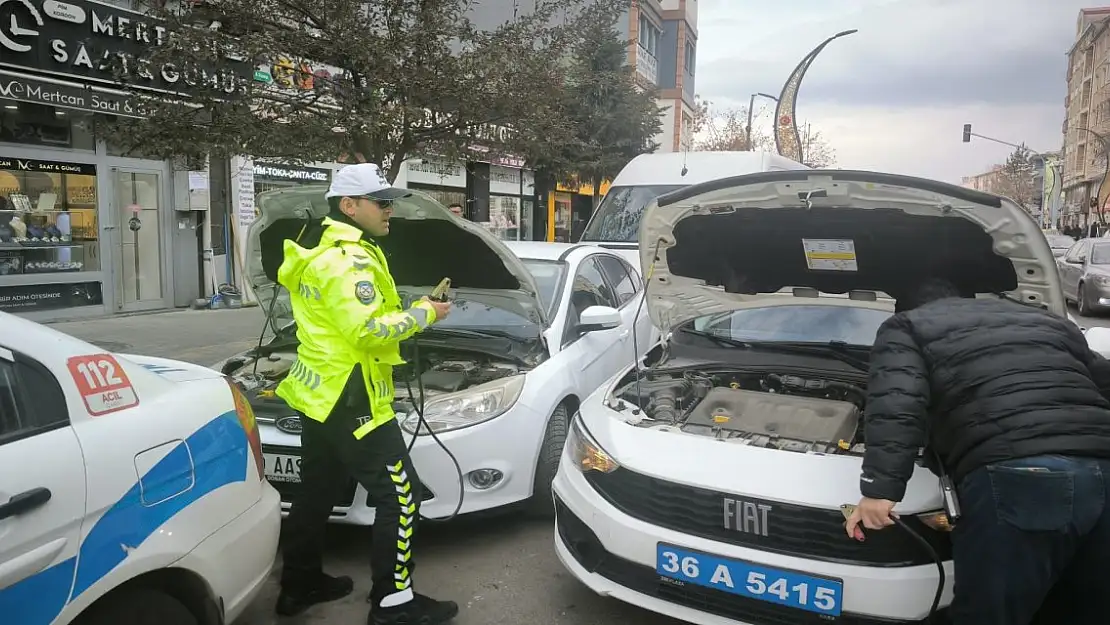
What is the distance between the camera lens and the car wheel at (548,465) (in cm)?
404

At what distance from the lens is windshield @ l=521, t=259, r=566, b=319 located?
192 inches

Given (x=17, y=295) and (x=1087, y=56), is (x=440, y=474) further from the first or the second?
(x=1087, y=56)

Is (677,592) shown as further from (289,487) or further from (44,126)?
(44,126)

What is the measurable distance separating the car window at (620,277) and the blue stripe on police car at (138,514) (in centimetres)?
368

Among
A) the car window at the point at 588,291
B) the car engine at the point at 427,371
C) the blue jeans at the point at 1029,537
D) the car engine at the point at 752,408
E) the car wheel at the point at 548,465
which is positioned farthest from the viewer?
the car window at the point at 588,291

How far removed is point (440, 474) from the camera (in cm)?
367

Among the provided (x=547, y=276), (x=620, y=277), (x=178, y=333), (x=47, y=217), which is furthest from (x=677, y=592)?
(x=47, y=217)

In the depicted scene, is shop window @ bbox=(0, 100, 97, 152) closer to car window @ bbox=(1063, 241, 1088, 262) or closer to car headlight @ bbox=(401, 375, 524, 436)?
car headlight @ bbox=(401, 375, 524, 436)

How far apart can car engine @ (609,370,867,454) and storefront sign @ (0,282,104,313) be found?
30.3 ft

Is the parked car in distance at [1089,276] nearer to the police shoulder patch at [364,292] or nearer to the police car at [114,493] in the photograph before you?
the police shoulder patch at [364,292]

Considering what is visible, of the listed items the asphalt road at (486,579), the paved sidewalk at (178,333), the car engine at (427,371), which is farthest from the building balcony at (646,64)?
the asphalt road at (486,579)

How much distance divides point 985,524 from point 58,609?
246 cm

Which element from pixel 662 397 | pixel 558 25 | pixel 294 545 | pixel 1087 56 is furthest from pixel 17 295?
pixel 1087 56

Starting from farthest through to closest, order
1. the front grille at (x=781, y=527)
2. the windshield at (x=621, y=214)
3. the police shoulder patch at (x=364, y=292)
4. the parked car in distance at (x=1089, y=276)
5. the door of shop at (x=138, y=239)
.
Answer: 1. the parked car in distance at (x=1089, y=276)
2. the door of shop at (x=138, y=239)
3. the windshield at (x=621, y=214)
4. the police shoulder patch at (x=364, y=292)
5. the front grille at (x=781, y=527)
